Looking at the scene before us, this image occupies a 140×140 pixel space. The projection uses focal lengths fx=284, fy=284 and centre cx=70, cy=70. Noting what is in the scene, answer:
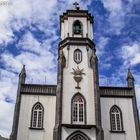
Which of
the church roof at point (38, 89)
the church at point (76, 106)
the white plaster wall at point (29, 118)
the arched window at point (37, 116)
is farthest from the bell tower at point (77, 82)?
the arched window at point (37, 116)

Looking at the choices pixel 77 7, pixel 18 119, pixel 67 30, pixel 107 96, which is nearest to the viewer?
pixel 18 119

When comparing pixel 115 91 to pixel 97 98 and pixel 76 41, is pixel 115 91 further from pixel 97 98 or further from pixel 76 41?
pixel 76 41

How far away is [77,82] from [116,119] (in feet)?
19.3

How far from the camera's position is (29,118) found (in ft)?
100

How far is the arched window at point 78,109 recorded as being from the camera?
29.5m

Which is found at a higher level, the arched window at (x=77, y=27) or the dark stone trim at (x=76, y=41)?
the arched window at (x=77, y=27)

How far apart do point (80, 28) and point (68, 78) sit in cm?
814

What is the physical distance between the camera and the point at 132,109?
1245 inches

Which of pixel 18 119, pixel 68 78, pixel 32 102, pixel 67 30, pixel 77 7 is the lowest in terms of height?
pixel 18 119

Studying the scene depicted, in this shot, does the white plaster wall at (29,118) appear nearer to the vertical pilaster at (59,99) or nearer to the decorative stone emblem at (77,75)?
the vertical pilaster at (59,99)

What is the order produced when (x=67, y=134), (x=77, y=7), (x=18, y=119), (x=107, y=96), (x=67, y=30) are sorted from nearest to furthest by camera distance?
1. (x=67, y=134)
2. (x=18, y=119)
3. (x=107, y=96)
4. (x=67, y=30)
5. (x=77, y=7)

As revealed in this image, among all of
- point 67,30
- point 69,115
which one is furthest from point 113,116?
point 67,30

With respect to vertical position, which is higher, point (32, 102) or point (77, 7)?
point (77, 7)

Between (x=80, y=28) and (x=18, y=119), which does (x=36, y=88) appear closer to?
(x=18, y=119)
